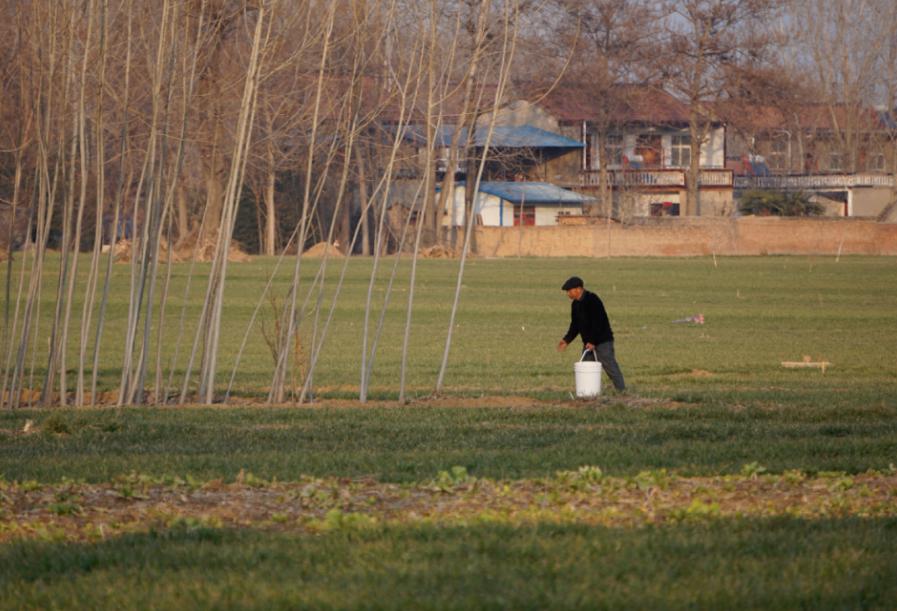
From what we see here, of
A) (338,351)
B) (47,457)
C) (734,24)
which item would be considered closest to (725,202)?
(734,24)

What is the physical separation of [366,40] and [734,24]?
64355mm

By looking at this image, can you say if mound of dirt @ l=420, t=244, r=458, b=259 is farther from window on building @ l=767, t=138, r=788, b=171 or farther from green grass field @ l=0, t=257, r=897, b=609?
→ window on building @ l=767, t=138, r=788, b=171

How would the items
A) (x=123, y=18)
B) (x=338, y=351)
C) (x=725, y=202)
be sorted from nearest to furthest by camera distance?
1. (x=123, y=18)
2. (x=338, y=351)
3. (x=725, y=202)

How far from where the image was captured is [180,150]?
45.1ft

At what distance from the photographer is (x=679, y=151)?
84.6 m

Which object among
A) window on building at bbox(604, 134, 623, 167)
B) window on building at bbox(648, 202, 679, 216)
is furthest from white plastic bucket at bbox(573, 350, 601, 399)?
window on building at bbox(648, 202, 679, 216)

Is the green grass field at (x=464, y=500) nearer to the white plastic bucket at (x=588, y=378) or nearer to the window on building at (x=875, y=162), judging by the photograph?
the white plastic bucket at (x=588, y=378)

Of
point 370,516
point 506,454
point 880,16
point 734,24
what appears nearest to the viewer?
point 370,516

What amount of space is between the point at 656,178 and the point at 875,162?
1190 inches

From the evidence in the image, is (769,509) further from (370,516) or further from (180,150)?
(180,150)

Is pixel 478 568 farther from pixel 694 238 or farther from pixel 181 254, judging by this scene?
pixel 694 238

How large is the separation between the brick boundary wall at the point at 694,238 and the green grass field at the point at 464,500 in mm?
45397

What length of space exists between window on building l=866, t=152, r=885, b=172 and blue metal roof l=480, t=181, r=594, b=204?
34.5 meters

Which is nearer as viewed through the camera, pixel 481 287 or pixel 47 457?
pixel 47 457
